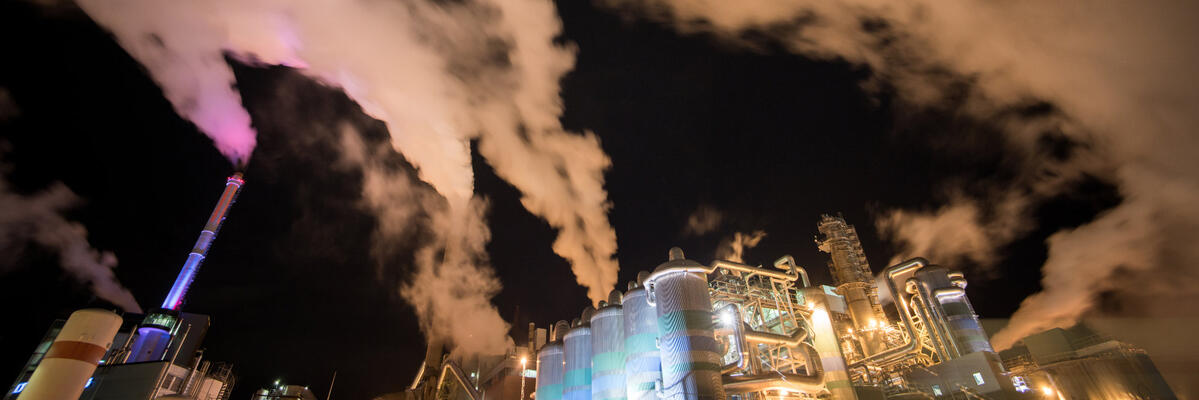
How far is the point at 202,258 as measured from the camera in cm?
6406

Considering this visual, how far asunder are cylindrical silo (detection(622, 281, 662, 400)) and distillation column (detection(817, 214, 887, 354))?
78.9 feet

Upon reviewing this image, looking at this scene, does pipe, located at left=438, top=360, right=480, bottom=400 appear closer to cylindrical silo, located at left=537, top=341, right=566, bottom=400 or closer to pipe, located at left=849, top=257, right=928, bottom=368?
cylindrical silo, located at left=537, top=341, right=566, bottom=400

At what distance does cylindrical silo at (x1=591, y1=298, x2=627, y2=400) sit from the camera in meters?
29.2

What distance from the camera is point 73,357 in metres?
19.5

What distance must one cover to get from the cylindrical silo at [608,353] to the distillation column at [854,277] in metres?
24.1

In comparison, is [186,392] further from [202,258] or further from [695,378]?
[695,378]

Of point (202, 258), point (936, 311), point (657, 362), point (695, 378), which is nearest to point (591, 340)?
point (657, 362)

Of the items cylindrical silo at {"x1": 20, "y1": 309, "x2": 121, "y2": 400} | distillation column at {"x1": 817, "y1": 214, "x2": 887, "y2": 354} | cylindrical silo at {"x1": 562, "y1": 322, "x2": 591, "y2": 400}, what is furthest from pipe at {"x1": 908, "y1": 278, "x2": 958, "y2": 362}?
cylindrical silo at {"x1": 20, "y1": 309, "x2": 121, "y2": 400}

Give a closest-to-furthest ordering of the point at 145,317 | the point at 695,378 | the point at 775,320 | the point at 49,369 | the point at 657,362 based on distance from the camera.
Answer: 1. the point at 49,369
2. the point at 695,378
3. the point at 657,362
4. the point at 775,320
5. the point at 145,317

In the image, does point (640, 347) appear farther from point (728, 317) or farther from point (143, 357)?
point (143, 357)

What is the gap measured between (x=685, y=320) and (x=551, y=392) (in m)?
17.4

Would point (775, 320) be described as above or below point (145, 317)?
below

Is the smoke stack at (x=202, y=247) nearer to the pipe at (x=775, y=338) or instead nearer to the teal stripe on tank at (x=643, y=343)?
the teal stripe on tank at (x=643, y=343)

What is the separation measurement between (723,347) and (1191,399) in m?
30.8
